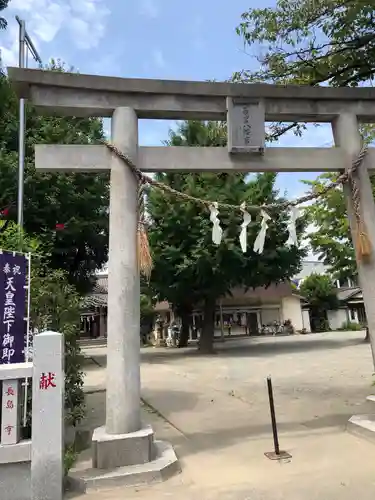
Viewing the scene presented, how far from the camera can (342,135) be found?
20.9ft

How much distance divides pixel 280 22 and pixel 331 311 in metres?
34.7

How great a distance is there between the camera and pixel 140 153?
232 inches

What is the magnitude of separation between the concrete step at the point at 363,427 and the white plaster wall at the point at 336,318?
34.6 m

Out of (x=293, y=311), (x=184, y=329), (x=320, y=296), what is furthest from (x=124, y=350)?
(x=320, y=296)

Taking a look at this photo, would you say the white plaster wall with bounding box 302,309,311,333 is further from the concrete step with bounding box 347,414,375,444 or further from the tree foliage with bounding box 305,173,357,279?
the concrete step with bounding box 347,414,375,444

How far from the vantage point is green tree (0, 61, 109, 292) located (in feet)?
43.3

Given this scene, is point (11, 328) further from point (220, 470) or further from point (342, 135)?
point (342, 135)

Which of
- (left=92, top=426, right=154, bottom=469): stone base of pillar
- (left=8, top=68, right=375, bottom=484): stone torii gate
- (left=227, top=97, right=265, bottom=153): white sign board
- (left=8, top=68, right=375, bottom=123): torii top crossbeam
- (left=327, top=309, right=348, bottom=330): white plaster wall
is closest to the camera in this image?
(left=92, top=426, right=154, bottom=469): stone base of pillar

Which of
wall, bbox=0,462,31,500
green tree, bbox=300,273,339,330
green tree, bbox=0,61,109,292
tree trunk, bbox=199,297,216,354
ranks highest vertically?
green tree, bbox=0,61,109,292

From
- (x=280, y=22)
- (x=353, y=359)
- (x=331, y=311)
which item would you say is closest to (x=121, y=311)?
(x=280, y=22)

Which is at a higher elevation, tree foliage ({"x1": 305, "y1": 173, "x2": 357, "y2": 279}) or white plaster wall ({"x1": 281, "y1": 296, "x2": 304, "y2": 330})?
tree foliage ({"x1": 305, "y1": 173, "x2": 357, "y2": 279})

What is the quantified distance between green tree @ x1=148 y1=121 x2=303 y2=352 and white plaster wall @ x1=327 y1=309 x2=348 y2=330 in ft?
69.2

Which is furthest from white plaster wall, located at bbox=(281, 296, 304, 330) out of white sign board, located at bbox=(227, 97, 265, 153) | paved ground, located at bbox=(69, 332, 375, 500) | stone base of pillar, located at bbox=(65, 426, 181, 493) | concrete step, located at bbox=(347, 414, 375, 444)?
stone base of pillar, located at bbox=(65, 426, 181, 493)

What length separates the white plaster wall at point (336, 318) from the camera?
39.4 metres
